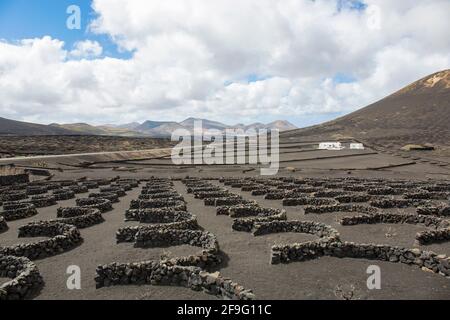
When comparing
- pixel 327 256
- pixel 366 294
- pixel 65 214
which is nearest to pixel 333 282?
pixel 366 294

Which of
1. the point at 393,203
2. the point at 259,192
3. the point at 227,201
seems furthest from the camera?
the point at 259,192

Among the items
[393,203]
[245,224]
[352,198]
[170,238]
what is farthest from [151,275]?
[352,198]

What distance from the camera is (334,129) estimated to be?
165375mm

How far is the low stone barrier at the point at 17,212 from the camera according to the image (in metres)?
29.0

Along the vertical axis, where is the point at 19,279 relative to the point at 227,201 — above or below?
below

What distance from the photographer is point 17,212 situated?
2962 cm

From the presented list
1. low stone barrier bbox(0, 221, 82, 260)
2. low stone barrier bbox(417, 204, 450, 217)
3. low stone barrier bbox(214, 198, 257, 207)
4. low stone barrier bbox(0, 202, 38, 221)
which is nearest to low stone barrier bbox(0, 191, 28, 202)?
low stone barrier bbox(0, 202, 38, 221)

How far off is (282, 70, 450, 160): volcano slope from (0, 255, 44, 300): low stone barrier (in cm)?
9958

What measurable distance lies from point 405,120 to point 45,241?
15350cm

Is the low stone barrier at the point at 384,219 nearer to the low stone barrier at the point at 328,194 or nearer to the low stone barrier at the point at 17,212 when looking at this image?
the low stone barrier at the point at 328,194

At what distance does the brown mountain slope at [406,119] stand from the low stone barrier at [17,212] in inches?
4154

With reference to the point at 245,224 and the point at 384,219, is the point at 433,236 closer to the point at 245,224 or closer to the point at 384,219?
the point at 384,219

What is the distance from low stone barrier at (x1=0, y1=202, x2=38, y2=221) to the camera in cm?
2901

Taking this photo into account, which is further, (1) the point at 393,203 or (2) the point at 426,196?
(2) the point at 426,196
